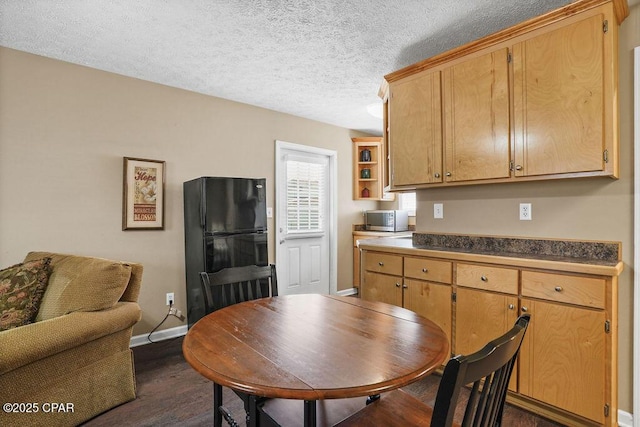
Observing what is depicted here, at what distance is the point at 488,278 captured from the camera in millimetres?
2090

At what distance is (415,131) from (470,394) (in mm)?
2254

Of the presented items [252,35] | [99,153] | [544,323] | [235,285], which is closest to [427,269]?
[544,323]

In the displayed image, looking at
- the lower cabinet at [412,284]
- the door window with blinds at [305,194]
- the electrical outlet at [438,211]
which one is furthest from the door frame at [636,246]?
the door window with blinds at [305,194]

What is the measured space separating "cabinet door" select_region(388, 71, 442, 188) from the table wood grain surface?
1382mm

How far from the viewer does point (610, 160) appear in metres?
1.79

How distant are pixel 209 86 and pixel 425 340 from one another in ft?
10.0

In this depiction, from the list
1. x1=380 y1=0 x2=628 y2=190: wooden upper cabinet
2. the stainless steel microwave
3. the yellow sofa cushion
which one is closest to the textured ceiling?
x1=380 y1=0 x2=628 y2=190: wooden upper cabinet

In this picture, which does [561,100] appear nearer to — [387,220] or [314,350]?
[314,350]

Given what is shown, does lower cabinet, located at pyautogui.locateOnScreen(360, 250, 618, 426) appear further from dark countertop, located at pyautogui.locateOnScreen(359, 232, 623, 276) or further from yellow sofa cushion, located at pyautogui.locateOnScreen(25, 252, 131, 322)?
yellow sofa cushion, located at pyautogui.locateOnScreen(25, 252, 131, 322)

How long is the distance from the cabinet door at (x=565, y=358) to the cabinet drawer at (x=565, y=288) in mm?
41

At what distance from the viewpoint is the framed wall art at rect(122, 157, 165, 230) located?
297 centimetres

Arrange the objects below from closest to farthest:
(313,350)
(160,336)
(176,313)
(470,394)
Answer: (470,394)
(313,350)
(160,336)
(176,313)

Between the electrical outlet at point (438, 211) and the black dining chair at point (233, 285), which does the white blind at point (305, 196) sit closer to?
the electrical outlet at point (438, 211)

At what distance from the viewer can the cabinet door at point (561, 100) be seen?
1.82m
